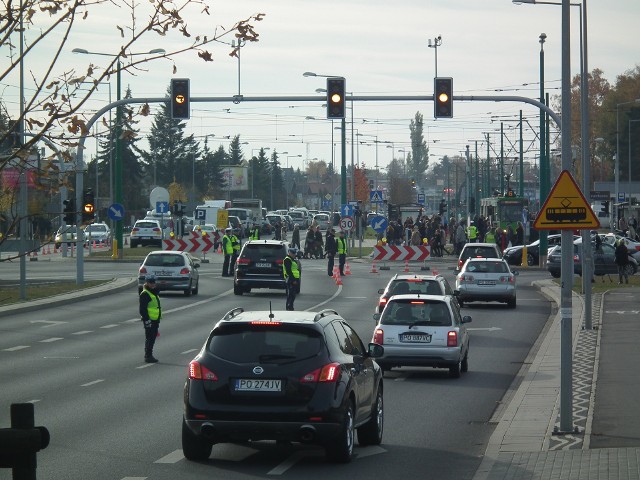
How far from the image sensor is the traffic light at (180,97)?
3475 centimetres

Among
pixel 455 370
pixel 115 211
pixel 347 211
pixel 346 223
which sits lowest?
pixel 455 370

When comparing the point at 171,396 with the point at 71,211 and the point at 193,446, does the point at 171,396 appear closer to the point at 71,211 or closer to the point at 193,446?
the point at 193,446

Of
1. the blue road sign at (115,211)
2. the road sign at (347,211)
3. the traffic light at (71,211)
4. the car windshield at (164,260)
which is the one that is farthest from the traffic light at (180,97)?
the road sign at (347,211)

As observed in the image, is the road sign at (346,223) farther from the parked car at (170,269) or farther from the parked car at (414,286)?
the parked car at (414,286)

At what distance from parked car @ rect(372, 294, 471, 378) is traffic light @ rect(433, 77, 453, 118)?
1399 cm

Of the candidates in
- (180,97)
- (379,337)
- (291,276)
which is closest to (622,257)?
(291,276)

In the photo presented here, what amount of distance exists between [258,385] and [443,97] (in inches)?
927

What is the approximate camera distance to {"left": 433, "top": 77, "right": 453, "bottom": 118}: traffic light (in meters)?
34.8

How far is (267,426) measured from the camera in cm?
1216

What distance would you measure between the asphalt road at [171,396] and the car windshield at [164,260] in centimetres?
329

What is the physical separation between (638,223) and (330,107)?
194 ft

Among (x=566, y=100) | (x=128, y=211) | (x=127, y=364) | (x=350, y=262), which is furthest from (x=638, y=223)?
(x=566, y=100)

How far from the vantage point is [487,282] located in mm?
37469

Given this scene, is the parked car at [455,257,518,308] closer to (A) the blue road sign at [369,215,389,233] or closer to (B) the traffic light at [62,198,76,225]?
(B) the traffic light at [62,198,76,225]
